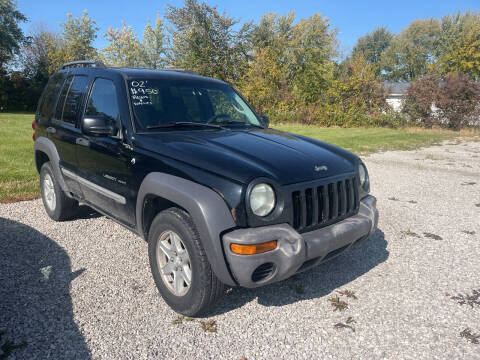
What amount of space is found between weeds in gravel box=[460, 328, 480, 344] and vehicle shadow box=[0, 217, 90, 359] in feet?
9.00

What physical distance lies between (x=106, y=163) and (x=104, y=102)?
0.70 metres

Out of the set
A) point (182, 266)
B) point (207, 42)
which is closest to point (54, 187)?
point (182, 266)

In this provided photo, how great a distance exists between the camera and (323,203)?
2.98 meters

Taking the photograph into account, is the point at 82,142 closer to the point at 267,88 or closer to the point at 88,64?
the point at 88,64

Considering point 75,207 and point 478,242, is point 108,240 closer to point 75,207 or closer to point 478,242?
point 75,207

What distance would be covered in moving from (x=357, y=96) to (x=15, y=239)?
23.4 m

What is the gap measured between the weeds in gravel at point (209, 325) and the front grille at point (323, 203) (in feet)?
3.26

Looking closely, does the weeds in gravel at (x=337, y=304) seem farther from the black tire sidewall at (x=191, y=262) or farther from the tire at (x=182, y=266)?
the black tire sidewall at (x=191, y=262)

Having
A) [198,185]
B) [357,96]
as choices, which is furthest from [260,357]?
[357,96]

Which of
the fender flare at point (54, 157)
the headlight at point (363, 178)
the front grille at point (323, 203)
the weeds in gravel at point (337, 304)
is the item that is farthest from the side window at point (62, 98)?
the weeds in gravel at point (337, 304)

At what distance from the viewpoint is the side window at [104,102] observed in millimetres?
3617

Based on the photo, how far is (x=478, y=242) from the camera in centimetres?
470

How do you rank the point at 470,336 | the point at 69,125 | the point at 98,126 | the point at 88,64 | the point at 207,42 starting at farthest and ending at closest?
the point at 207,42 < the point at 88,64 < the point at 69,125 < the point at 98,126 < the point at 470,336

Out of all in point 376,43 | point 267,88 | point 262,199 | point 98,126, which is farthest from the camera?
point 376,43
